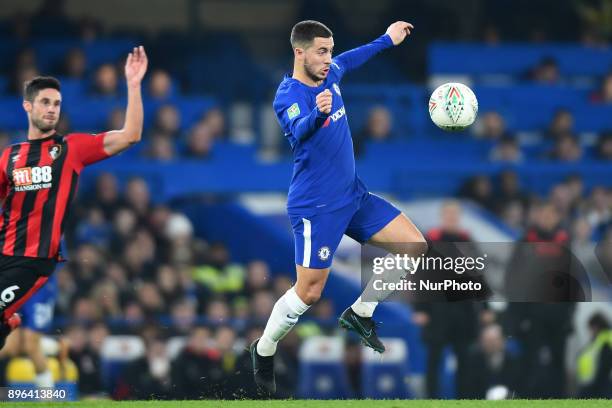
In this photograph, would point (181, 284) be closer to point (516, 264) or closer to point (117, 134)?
point (516, 264)

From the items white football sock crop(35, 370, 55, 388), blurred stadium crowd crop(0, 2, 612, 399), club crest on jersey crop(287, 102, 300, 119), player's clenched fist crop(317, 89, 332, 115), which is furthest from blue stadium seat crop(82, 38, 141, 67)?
player's clenched fist crop(317, 89, 332, 115)

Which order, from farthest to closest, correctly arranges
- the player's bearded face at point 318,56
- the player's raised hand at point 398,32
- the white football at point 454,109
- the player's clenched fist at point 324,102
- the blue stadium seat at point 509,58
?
the blue stadium seat at point 509,58 → the player's raised hand at point 398,32 → the white football at point 454,109 → the player's bearded face at point 318,56 → the player's clenched fist at point 324,102

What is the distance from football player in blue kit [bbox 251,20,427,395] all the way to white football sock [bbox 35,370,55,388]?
243 cm

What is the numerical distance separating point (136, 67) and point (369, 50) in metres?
1.88

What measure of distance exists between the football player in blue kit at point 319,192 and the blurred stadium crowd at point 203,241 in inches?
70.7

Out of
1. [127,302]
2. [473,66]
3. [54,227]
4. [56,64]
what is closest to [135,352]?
[127,302]

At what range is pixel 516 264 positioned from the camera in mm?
10680

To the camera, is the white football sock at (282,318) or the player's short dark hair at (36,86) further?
the white football sock at (282,318)

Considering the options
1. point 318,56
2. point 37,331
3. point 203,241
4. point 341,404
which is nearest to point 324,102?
point 318,56

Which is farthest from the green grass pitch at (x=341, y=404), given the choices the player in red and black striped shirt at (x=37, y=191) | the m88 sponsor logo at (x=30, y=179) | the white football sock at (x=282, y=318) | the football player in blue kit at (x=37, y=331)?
the m88 sponsor logo at (x=30, y=179)

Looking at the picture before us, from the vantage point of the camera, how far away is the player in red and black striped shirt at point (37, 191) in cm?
799

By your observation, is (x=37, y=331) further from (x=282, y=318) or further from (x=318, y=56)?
(x=318, y=56)

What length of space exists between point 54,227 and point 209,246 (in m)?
6.95

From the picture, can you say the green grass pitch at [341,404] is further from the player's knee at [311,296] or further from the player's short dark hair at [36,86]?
the player's short dark hair at [36,86]
